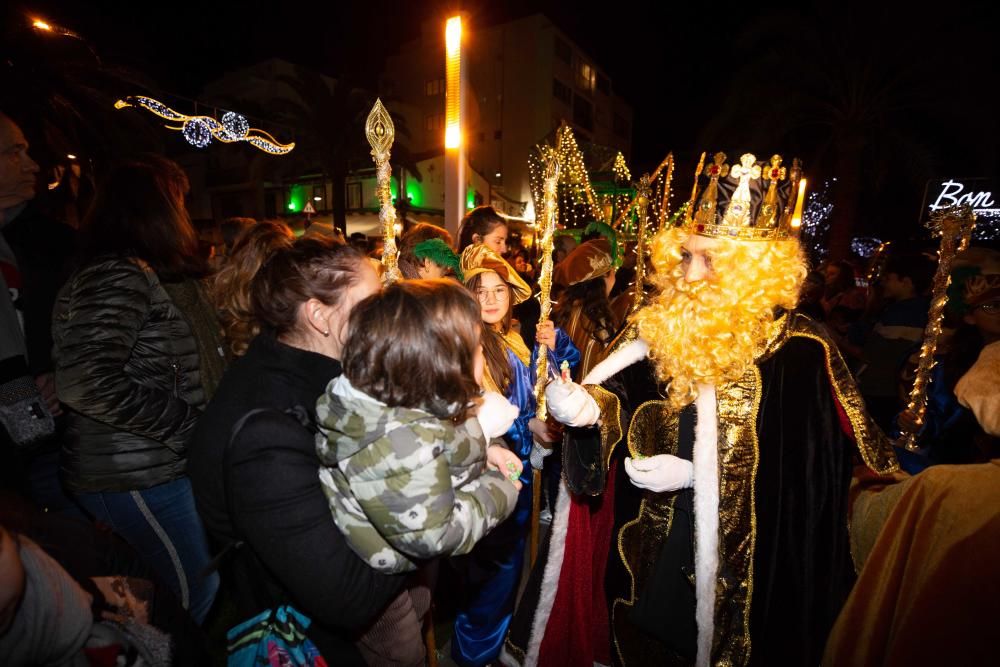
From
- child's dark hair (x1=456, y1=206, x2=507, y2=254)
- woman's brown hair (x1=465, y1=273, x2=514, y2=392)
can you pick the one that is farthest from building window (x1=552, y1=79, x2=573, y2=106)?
woman's brown hair (x1=465, y1=273, x2=514, y2=392)

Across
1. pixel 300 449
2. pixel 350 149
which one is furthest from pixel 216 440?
pixel 350 149

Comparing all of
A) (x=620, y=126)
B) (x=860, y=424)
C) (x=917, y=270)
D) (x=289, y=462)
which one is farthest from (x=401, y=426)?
(x=620, y=126)

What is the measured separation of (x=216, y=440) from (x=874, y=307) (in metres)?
7.45

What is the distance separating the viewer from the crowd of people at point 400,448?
1350 millimetres

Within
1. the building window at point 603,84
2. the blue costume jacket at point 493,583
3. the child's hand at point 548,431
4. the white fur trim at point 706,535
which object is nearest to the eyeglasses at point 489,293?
the blue costume jacket at point 493,583

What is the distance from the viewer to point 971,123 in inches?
406

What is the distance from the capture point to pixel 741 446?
7.11 feet

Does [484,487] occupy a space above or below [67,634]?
above

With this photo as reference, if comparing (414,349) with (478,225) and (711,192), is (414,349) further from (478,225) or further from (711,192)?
(478,225)

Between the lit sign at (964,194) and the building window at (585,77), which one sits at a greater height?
the building window at (585,77)

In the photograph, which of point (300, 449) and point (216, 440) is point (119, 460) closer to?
point (216, 440)

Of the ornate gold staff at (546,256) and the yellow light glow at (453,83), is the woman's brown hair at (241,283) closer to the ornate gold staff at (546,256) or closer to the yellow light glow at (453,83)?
the yellow light glow at (453,83)

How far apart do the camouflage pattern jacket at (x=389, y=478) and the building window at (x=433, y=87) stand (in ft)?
122

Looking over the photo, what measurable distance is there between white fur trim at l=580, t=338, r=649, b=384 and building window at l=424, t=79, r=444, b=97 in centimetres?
3628
